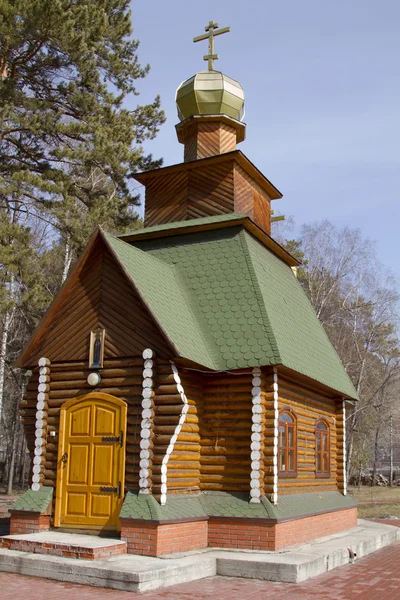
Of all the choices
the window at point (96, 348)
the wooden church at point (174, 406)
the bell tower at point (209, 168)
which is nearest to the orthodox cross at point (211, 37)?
the bell tower at point (209, 168)

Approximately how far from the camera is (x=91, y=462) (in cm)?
1048

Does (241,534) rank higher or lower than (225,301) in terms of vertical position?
lower

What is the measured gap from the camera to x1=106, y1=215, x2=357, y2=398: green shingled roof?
10727 mm

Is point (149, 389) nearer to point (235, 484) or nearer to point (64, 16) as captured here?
point (235, 484)

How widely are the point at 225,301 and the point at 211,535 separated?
4165mm

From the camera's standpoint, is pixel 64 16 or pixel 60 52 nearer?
pixel 64 16

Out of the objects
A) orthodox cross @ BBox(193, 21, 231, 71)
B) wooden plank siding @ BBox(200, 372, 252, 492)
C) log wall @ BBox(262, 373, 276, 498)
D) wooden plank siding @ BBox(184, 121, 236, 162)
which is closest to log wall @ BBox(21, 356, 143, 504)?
wooden plank siding @ BBox(200, 372, 252, 492)

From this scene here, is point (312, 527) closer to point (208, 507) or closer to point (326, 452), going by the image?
point (208, 507)

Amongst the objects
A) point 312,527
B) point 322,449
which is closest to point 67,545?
point 312,527

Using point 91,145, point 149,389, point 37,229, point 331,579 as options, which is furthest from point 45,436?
point 37,229

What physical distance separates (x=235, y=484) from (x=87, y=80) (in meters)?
13.3

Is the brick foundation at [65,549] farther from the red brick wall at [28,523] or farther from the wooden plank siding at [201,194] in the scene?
the wooden plank siding at [201,194]

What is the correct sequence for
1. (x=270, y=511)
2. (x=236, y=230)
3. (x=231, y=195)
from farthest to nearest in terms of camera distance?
(x=231, y=195)
(x=236, y=230)
(x=270, y=511)

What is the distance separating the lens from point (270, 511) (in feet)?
32.7
